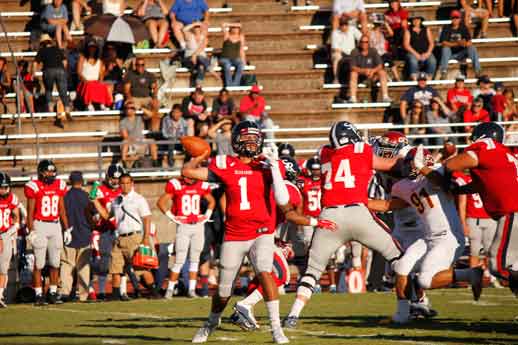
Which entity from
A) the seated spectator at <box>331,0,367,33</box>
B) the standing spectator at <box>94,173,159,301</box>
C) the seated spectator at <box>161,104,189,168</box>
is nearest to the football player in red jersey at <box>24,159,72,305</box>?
the standing spectator at <box>94,173,159,301</box>

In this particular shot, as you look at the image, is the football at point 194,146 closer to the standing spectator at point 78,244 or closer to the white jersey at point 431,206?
the white jersey at point 431,206

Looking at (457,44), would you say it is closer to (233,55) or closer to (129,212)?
(233,55)

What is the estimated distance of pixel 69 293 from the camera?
54.2 feet

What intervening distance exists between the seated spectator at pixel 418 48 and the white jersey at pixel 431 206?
33.9ft

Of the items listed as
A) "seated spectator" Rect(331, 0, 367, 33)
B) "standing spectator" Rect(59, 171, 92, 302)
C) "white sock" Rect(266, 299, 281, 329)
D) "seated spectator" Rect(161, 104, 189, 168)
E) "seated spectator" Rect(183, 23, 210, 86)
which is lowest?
"standing spectator" Rect(59, 171, 92, 302)

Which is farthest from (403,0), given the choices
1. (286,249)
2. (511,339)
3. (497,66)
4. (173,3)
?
(511,339)

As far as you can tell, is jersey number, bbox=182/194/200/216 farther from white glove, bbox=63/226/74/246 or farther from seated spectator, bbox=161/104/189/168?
seated spectator, bbox=161/104/189/168

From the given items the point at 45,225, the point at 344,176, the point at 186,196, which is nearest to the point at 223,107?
the point at 186,196

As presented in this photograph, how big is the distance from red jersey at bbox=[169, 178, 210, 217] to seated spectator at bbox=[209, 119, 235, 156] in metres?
2.18

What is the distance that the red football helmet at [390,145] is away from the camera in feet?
37.3

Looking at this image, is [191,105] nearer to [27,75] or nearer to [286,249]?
[27,75]

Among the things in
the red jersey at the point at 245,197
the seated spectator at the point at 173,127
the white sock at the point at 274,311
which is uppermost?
the red jersey at the point at 245,197

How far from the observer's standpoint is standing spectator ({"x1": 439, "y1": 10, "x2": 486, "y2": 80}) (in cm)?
2156

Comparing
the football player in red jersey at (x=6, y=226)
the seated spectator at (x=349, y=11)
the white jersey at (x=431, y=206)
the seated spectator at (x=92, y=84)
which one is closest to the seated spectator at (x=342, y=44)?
the seated spectator at (x=349, y=11)
